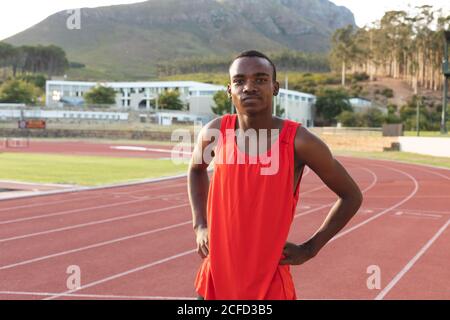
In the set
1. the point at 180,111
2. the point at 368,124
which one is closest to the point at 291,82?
the point at 180,111

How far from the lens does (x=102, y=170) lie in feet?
75.9

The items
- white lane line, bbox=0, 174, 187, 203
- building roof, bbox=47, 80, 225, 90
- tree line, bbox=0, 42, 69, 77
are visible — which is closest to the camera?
white lane line, bbox=0, 174, 187, 203

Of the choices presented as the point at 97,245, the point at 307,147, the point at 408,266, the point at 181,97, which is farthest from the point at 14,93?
the point at 307,147

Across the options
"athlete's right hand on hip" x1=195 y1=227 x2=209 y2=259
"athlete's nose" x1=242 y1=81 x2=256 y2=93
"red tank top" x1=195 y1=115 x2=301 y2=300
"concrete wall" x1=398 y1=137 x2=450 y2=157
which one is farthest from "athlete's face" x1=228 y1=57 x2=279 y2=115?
"concrete wall" x1=398 y1=137 x2=450 y2=157

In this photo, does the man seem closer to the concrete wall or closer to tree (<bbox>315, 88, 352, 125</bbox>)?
the concrete wall

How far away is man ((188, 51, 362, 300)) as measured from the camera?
223 cm

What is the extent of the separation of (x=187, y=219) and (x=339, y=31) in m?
99.7

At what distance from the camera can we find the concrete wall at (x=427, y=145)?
110 ft

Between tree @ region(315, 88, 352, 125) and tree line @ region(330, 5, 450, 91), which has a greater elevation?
tree line @ region(330, 5, 450, 91)

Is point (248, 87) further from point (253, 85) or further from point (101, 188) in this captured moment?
point (101, 188)

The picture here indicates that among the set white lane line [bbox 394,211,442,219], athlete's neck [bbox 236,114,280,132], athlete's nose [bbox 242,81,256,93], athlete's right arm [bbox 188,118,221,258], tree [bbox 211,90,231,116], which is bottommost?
white lane line [bbox 394,211,442,219]

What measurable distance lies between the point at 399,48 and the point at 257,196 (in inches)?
3820

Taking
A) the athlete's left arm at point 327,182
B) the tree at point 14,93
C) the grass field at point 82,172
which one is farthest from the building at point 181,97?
the athlete's left arm at point 327,182

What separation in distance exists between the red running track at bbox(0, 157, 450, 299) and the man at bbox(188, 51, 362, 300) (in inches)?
151
